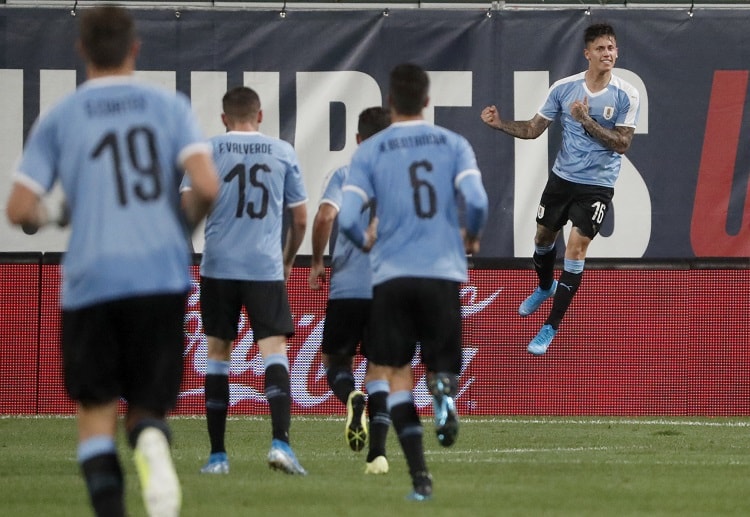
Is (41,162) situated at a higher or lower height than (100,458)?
higher

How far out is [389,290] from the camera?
7.02m

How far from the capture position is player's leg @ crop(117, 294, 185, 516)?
4973 mm

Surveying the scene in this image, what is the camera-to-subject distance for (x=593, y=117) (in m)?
11.5

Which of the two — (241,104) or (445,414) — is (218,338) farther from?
(445,414)

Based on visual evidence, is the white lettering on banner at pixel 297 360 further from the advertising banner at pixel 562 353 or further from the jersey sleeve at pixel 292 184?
the jersey sleeve at pixel 292 184

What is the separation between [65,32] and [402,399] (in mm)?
Result: 9151

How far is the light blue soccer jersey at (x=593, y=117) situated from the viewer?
449 inches

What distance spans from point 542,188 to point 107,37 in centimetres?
1022

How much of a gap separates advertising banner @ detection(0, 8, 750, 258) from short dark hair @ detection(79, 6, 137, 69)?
9.90 m

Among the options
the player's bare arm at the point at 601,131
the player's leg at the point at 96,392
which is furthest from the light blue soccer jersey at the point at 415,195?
the player's bare arm at the point at 601,131

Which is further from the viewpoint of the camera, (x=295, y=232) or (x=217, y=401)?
(x=295, y=232)

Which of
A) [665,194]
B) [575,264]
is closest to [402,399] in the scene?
[575,264]

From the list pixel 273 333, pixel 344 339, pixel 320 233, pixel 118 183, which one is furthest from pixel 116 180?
pixel 344 339

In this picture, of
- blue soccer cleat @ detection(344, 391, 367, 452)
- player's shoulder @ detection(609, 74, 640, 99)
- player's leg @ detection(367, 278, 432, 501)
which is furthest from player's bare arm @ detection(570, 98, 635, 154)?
player's leg @ detection(367, 278, 432, 501)
